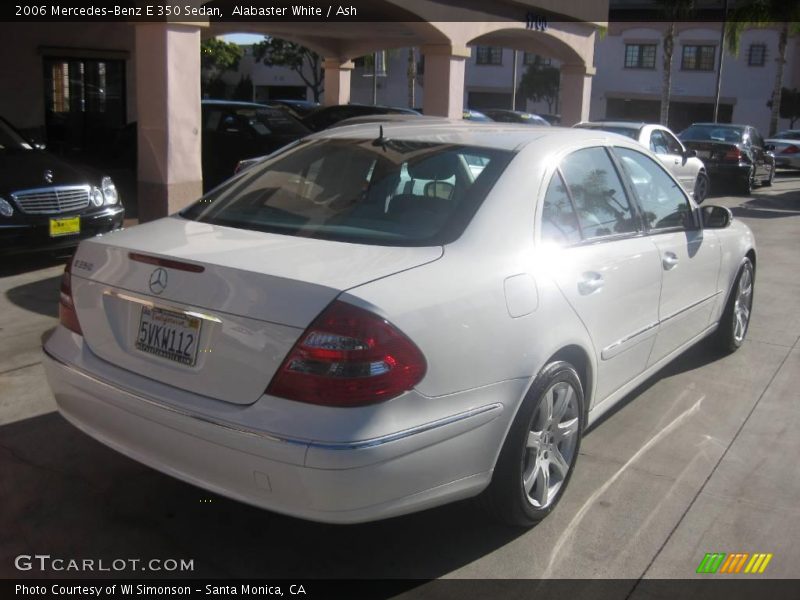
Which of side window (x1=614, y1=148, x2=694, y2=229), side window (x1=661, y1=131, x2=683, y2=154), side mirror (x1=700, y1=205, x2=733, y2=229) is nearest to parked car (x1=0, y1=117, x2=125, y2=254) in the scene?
side window (x1=614, y1=148, x2=694, y2=229)

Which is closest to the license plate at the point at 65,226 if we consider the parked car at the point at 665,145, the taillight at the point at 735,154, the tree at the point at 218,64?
the parked car at the point at 665,145

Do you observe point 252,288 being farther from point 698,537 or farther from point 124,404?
point 698,537

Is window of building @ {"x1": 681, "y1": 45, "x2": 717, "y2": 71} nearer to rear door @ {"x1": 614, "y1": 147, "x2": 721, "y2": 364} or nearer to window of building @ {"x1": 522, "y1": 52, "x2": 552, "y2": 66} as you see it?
window of building @ {"x1": 522, "y1": 52, "x2": 552, "y2": 66}

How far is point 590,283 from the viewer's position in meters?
3.69

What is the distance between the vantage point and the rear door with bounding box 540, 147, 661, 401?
11.9 ft

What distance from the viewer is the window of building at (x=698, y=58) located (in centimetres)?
4475

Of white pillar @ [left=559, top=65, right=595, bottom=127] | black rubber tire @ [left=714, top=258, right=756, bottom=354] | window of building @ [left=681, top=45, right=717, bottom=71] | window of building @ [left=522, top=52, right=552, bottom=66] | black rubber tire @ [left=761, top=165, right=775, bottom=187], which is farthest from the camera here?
window of building @ [left=522, top=52, right=552, bottom=66]

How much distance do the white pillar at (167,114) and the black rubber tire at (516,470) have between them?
710 centimetres

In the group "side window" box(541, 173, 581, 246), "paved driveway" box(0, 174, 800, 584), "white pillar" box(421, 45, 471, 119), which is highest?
"white pillar" box(421, 45, 471, 119)

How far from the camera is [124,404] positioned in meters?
3.06

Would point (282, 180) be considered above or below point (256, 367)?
above

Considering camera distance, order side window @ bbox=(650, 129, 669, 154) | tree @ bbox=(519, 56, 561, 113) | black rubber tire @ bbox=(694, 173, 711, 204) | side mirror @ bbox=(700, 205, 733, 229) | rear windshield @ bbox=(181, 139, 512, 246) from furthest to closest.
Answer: tree @ bbox=(519, 56, 561, 113)
black rubber tire @ bbox=(694, 173, 711, 204)
side window @ bbox=(650, 129, 669, 154)
side mirror @ bbox=(700, 205, 733, 229)
rear windshield @ bbox=(181, 139, 512, 246)

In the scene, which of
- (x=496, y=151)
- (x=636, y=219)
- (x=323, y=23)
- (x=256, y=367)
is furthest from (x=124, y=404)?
(x=323, y=23)

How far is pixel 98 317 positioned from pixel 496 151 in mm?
1802
